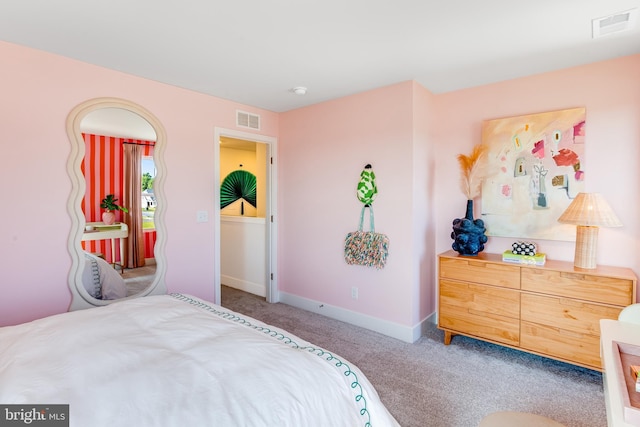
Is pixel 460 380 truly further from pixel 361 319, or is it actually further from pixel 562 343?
pixel 361 319

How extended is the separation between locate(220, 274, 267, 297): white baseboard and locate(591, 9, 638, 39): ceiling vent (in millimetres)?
3954

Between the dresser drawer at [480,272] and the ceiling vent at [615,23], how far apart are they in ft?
5.42

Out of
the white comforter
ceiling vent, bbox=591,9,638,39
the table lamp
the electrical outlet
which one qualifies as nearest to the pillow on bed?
the electrical outlet

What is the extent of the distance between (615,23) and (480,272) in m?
1.84

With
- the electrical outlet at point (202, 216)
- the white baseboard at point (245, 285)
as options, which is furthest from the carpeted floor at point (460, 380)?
the electrical outlet at point (202, 216)

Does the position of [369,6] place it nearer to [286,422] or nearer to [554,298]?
[286,422]

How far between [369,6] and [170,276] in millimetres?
2777

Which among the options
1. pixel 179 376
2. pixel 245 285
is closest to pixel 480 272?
pixel 179 376

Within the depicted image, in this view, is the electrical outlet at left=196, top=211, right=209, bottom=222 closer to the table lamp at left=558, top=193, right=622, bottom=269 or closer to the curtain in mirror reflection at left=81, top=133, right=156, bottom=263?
the curtain in mirror reflection at left=81, top=133, right=156, bottom=263

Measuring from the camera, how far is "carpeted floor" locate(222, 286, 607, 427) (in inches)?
78.9

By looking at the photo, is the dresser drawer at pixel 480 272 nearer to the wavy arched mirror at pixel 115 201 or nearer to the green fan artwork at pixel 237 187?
the wavy arched mirror at pixel 115 201

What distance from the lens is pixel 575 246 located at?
2.50 meters

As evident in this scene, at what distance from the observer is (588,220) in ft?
7.49

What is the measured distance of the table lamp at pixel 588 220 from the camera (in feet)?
7.43
